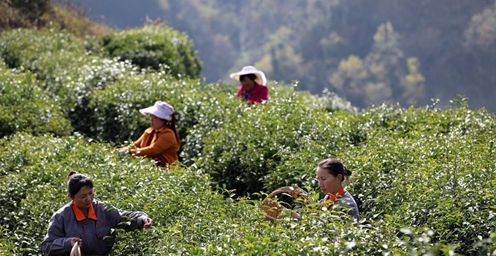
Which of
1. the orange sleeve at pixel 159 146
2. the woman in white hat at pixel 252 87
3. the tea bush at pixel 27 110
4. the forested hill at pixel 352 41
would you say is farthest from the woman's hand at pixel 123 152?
the forested hill at pixel 352 41

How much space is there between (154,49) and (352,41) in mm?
40249

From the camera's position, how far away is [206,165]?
9.87 metres

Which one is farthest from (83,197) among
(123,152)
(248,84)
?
(248,84)

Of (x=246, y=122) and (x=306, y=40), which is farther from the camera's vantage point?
(x=306, y=40)

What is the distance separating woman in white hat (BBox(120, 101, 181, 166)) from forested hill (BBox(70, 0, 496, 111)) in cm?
3514

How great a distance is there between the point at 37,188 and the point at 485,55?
42453 millimetres

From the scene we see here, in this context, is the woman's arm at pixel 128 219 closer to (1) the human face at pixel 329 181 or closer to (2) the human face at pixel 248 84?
(1) the human face at pixel 329 181

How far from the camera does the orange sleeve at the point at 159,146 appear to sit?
33.0ft

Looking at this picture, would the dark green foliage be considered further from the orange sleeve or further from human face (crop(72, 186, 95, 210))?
human face (crop(72, 186, 95, 210))

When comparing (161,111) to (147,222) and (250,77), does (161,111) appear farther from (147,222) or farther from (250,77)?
(147,222)

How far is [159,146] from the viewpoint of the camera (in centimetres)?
1009

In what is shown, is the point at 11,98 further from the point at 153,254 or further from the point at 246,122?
the point at 153,254

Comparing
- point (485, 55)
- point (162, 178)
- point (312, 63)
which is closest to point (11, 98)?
point (162, 178)

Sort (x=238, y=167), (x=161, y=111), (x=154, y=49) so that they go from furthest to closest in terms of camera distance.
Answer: (x=154, y=49)
(x=161, y=111)
(x=238, y=167)
